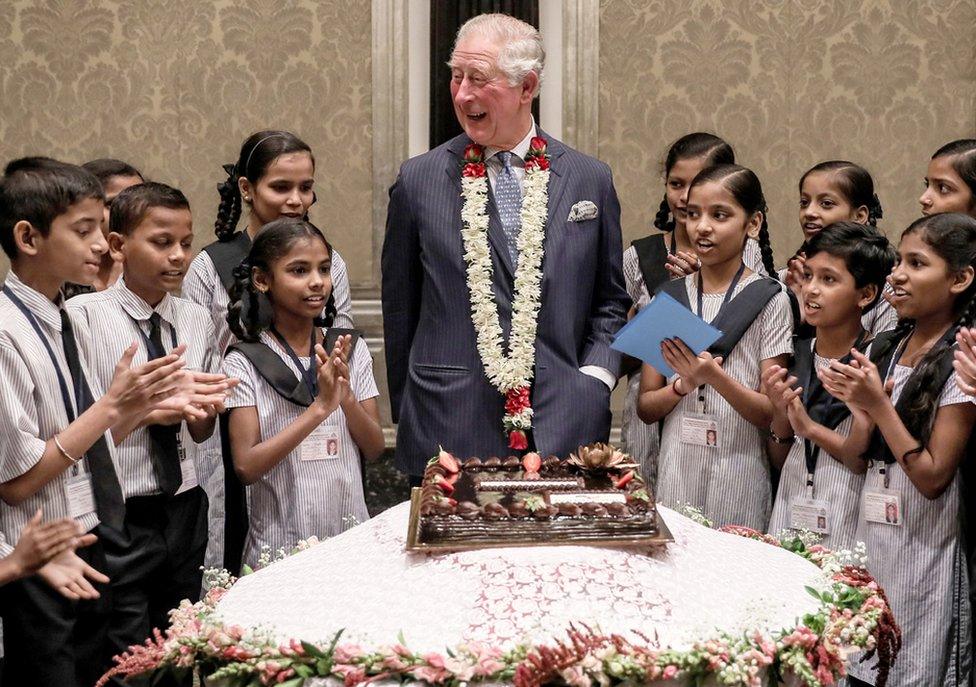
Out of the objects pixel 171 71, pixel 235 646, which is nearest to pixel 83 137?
pixel 171 71

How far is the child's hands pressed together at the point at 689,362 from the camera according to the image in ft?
12.9

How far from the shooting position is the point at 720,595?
8.61 ft

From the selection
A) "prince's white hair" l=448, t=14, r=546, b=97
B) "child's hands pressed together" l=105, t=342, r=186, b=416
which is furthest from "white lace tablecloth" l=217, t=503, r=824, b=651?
"prince's white hair" l=448, t=14, r=546, b=97

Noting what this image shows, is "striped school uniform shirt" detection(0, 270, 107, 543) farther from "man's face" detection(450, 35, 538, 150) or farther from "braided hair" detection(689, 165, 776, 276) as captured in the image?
"braided hair" detection(689, 165, 776, 276)

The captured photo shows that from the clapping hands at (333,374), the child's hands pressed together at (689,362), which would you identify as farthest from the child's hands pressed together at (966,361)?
the clapping hands at (333,374)

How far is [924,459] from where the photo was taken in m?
3.61

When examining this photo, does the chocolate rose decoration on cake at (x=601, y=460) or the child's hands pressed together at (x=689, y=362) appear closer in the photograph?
the chocolate rose decoration on cake at (x=601, y=460)

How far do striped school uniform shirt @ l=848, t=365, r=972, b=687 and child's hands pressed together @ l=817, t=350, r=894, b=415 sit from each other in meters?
0.22

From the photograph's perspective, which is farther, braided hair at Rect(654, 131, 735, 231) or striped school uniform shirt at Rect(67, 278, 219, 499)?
braided hair at Rect(654, 131, 735, 231)

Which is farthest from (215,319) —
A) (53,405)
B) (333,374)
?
(53,405)

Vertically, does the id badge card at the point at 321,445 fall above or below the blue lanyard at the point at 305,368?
below

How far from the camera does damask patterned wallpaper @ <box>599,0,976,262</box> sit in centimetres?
682

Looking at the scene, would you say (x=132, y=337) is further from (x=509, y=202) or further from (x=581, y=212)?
(x=581, y=212)

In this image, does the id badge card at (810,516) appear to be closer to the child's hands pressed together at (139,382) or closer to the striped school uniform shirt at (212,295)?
the striped school uniform shirt at (212,295)
